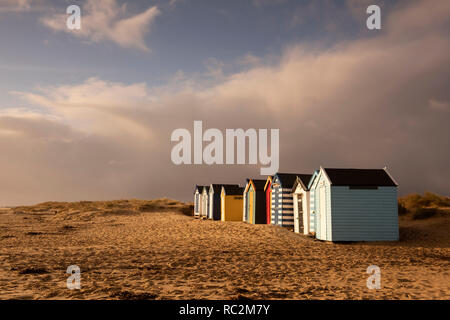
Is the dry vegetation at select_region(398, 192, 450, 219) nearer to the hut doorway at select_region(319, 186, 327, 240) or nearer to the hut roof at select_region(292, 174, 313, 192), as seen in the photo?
the hut roof at select_region(292, 174, 313, 192)

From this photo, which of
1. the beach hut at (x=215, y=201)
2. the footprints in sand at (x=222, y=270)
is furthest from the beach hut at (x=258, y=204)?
the footprints in sand at (x=222, y=270)

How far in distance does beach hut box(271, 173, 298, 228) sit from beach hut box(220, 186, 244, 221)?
28.5 ft

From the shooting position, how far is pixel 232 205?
105ft

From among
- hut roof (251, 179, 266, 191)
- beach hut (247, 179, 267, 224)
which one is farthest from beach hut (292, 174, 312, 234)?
hut roof (251, 179, 266, 191)

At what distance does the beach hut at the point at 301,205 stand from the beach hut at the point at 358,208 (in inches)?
77.9

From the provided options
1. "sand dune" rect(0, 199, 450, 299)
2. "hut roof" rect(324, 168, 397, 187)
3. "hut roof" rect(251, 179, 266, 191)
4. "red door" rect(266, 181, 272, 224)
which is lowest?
"sand dune" rect(0, 199, 450, 299)

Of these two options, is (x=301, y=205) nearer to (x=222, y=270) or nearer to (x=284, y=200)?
(x=284, y=200)

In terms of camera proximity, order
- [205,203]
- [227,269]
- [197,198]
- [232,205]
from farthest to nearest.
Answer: [197,198], [205,203], [232,205], [227,269]

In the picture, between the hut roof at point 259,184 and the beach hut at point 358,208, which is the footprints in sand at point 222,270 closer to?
the beach hut at point 358,208

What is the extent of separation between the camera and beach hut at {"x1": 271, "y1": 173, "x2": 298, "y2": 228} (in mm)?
22250

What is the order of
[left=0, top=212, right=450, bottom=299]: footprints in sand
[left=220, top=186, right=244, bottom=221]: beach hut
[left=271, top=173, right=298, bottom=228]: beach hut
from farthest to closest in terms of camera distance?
1. [left=220, top=186, right=244, bottom=221]: beach hut
2. [left=271, top=173, right=298, bottom=228]: beach hut
3. [left=0, top=212, right=450, bottom=299]: footprints in sand

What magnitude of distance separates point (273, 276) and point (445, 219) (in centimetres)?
2090

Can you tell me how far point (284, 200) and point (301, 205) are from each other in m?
1.79

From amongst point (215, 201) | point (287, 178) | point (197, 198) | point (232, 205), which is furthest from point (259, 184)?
point (197, 198)
